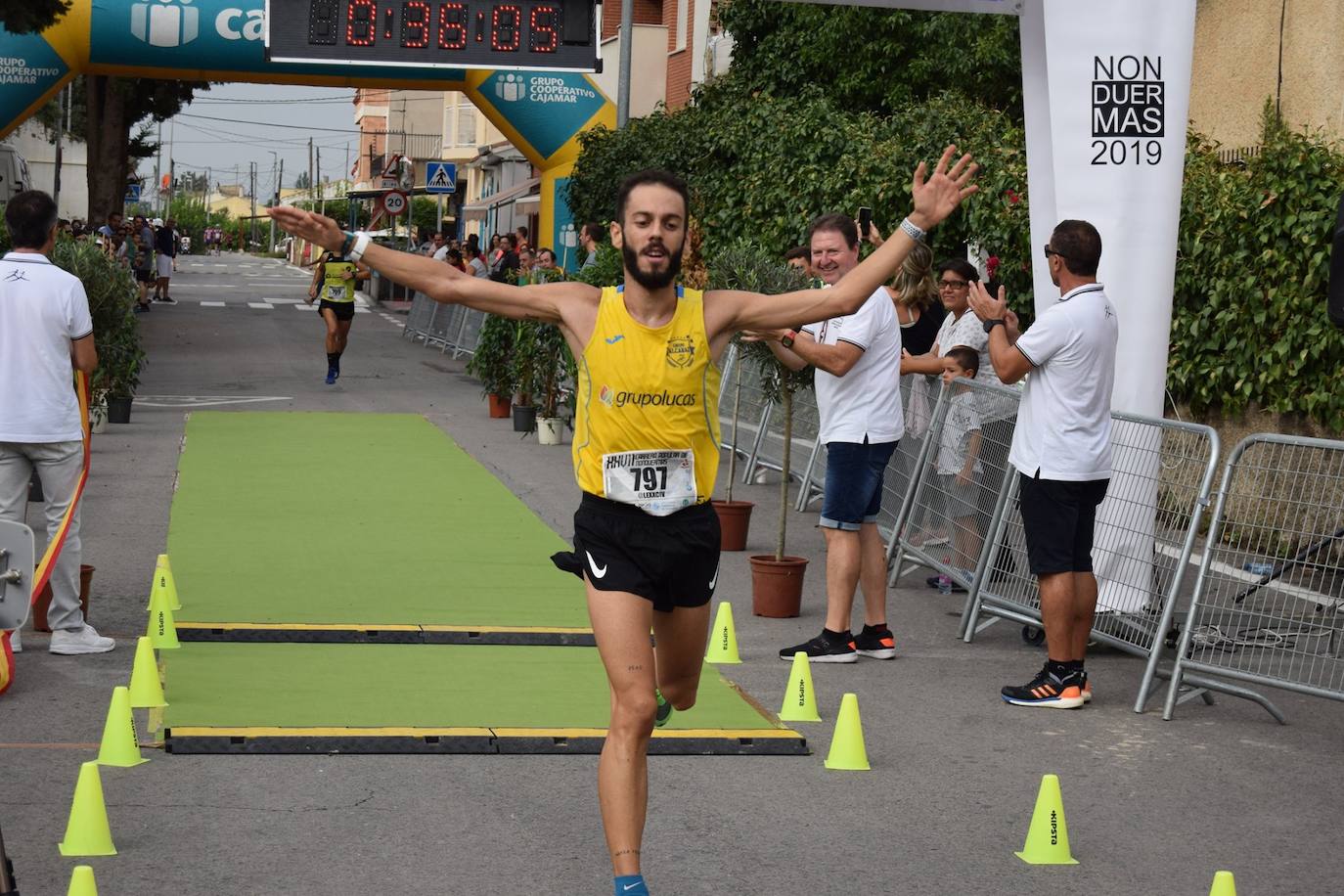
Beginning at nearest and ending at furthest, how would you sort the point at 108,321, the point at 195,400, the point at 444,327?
1. the point at 108,321
2. the point at 195,400
3. the point at 444,327

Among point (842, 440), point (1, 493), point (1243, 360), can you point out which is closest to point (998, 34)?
point (1243, 360)

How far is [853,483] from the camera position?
8750 millimetres

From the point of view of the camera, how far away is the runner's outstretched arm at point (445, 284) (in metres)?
5.27

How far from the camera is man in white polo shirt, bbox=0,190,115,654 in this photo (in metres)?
8.12

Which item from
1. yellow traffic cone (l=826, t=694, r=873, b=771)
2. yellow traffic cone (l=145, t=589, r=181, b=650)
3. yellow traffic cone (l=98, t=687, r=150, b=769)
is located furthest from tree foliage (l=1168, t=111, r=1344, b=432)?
yellow traffic cone (l=98, t=687, r=150, b=769)

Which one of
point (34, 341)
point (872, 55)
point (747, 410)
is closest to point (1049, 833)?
point (34, 341)

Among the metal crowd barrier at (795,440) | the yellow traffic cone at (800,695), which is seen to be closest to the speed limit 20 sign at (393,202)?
the metal crowd barrier at (795,440)

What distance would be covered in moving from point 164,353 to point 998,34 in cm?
1423

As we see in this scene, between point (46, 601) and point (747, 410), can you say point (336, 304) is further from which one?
point (46, 601)

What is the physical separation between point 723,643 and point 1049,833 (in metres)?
3.13

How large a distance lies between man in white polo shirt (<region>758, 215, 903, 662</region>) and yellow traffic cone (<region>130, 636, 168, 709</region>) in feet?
10.0

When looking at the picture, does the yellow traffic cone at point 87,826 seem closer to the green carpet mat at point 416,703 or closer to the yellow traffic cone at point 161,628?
the green carpet mat at point 416,703

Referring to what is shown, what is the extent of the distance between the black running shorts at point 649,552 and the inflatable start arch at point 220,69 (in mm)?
21248

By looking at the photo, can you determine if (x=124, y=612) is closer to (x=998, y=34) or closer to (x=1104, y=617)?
(x=1104, y=617)
